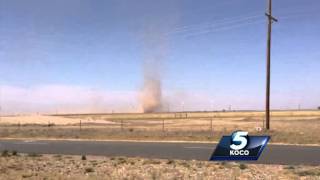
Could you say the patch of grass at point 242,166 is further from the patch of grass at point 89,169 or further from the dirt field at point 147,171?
the patch of grass at point 89,169

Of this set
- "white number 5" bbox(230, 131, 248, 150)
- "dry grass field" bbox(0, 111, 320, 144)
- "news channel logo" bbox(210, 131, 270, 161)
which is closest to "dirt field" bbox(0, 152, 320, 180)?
"news channel logo" bbox(210, 131, 270, 161)

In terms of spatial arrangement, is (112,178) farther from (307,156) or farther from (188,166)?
(307,156)

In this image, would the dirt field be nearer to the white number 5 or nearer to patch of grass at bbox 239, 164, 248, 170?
patch of grass at bbox 239, 164, 248, 170

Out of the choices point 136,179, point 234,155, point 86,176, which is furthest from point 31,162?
point 234,155

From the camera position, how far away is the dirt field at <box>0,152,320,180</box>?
15.4 metres

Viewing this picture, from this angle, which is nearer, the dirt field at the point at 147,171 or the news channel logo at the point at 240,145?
the news channel logo at the point at 240,145

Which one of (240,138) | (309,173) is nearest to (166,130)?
(309,173)

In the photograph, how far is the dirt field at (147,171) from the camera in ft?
50.4

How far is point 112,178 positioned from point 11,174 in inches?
125

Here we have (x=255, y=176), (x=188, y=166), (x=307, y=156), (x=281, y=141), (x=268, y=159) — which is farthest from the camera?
(x=281, y=141)

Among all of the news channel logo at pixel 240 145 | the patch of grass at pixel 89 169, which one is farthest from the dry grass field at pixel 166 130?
the news channel logo at pixel 240 145

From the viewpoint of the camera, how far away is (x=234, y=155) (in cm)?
1451

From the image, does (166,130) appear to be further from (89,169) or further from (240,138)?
(240,138)

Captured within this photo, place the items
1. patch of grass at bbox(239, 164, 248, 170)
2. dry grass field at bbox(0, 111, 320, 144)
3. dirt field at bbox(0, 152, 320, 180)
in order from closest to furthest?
dirt field at bbox(0, 152, 320, 180)
patch of grass at bbox(239, 164, 248, 170)
dry grass field at bbox(0, 111, 320, 144)
